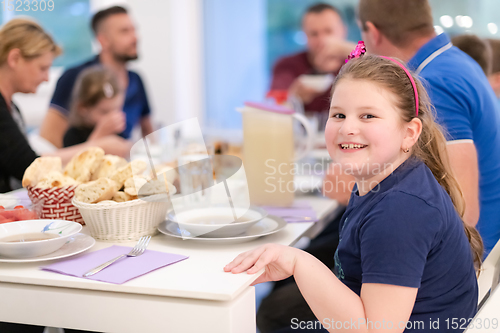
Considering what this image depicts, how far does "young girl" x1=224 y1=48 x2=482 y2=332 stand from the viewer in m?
0.71

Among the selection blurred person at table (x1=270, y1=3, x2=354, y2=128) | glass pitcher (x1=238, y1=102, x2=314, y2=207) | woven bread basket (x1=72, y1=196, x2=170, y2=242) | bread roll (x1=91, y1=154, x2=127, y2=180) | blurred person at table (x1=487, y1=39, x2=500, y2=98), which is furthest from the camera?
blurred person at table (x1=270, y1=3, x2=354, y2=128)

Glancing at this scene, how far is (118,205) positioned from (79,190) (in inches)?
3.6

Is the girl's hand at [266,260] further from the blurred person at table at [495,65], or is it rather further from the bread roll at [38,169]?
the blurred person at table at [495,65]

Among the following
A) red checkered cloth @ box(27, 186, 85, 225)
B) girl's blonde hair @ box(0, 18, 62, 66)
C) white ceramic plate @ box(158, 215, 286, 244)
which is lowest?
white ceramic plate @ box(158, 215, 286, 244)

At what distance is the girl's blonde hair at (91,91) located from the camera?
2277 millimetres

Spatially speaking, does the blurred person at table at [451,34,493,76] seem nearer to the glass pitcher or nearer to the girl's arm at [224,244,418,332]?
the glass pitcher

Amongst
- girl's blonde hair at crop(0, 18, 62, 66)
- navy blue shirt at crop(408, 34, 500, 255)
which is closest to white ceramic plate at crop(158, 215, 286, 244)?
navy blue shirt at crop(408, 34, 500, 255)

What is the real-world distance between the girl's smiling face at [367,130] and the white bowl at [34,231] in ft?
1.59

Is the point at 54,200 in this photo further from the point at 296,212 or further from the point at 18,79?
the point at 18,79

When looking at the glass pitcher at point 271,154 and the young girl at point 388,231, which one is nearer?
the young girl at point 388,231

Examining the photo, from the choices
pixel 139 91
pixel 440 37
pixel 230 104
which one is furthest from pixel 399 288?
pixel 230 104

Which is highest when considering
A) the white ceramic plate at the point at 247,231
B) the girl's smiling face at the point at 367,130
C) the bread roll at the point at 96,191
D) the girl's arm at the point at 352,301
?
the girl's smiling face at the point at 367,130

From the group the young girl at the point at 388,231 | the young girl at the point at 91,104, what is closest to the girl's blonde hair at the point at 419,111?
the young girl at the point at 388,231

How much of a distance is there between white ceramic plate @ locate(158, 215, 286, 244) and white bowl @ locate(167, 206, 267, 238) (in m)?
0.01
